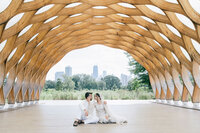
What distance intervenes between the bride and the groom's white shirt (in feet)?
0.78

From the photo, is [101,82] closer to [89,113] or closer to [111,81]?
[111,81]

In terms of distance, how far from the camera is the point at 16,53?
20734 mm

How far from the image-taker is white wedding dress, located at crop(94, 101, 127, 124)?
10484mm

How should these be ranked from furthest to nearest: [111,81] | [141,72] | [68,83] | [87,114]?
[111,81]
[68,83]
[141,72]
[87,114]

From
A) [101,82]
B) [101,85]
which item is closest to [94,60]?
[101,82]

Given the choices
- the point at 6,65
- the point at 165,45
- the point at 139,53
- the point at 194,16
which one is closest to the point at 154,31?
the point at 165,45

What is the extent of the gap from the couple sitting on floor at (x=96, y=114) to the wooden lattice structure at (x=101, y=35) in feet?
24.4

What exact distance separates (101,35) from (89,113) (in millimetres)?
21182

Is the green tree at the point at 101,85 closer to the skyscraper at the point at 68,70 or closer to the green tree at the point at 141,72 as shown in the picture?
the skyscraper at the point at 68,70

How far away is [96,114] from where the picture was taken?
11.0 metres

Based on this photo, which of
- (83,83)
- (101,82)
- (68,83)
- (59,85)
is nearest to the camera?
(59,85)

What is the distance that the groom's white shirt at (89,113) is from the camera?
10.6 m

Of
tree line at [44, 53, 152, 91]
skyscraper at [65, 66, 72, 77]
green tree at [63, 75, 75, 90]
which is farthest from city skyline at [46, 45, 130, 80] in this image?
green tree at [63, 75, 75, 90]

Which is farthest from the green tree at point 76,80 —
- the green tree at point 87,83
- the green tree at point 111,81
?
the green tree at point 111,81
